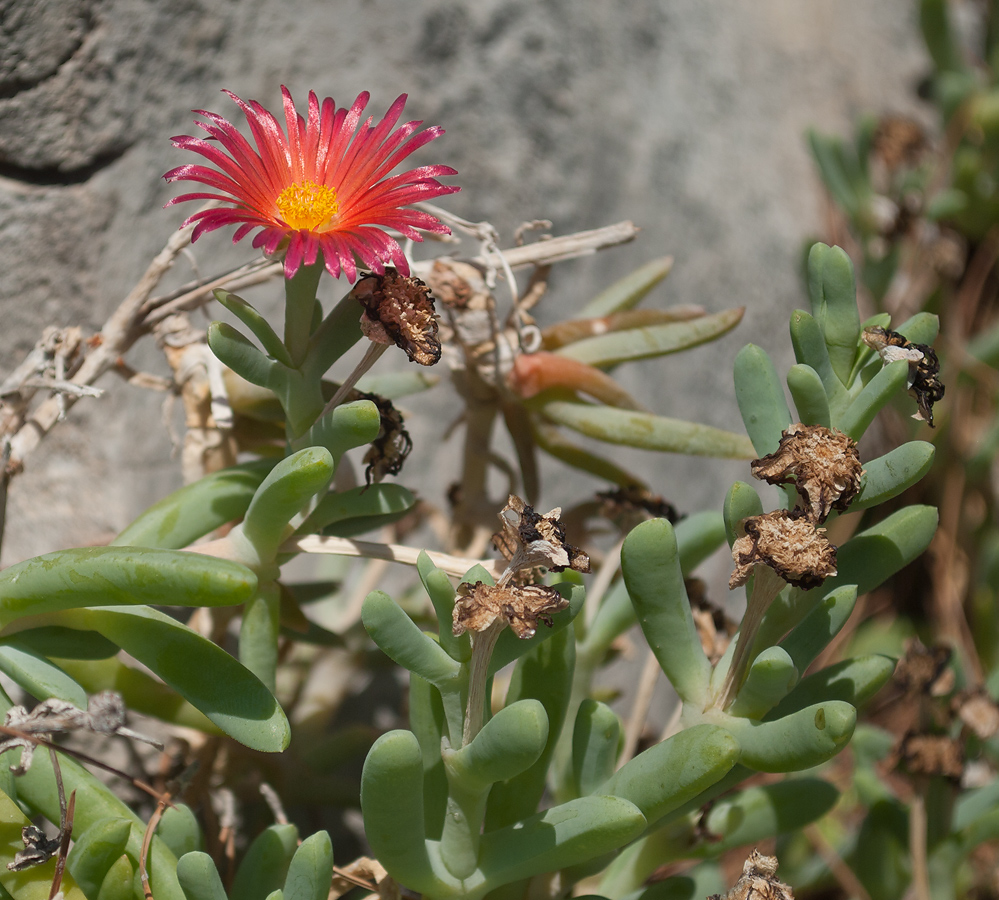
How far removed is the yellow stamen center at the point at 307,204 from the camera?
2.29 feet

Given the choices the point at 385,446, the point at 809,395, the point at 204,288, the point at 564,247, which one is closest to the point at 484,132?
the point at 564,247

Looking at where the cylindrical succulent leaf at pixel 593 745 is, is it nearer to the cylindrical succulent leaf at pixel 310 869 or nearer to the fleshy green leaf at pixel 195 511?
the cylindrical succulent leaf at pixel 310 869

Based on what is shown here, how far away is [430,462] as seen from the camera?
1.41 m

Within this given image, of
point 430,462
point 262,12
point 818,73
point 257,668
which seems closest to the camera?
point 257,668

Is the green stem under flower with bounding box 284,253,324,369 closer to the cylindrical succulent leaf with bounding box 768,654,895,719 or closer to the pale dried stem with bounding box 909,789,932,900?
the cylindrical succulent leaf with bounding box 768,654,895,719

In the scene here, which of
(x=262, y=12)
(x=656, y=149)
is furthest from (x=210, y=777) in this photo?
(x=656, y=149)

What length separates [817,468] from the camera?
627 mm

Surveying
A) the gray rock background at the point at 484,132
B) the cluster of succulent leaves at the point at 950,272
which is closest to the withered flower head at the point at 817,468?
the gray rock background at the point at 484,132

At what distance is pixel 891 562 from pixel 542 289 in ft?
1.49

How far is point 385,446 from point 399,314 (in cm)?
16

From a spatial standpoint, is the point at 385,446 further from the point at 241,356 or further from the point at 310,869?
the point at 310,869

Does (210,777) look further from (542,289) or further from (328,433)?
(542,289)

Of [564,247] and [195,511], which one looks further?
[564,247]

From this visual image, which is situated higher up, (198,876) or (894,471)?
(894,471)
